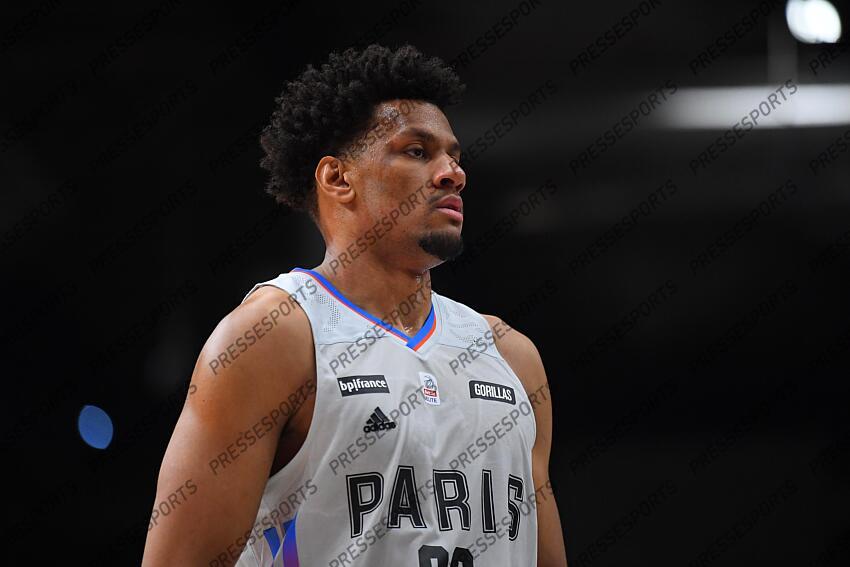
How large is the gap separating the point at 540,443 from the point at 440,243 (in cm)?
44

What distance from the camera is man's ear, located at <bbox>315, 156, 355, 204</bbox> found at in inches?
64.0

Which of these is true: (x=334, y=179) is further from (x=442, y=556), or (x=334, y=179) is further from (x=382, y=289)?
(x=442, y=556)

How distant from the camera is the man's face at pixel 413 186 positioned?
1562 millimetres

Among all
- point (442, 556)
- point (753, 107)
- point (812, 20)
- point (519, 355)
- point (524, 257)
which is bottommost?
point (442, 556)

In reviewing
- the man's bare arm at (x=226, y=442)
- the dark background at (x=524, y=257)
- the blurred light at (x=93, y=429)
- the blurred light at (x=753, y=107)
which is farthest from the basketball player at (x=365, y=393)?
the blurred light at (x=753, y=107)

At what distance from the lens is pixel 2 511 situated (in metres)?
2.64

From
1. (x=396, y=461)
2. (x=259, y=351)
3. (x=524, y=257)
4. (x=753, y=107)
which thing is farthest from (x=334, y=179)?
(x=753, y=107)

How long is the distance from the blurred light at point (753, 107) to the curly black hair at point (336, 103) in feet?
4.93

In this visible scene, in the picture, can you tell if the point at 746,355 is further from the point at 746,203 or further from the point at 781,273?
the point at 746,203

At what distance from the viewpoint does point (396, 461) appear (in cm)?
138

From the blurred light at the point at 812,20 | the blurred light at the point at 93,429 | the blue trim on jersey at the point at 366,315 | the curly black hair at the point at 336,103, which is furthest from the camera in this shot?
the blurred light at the point at 812,20

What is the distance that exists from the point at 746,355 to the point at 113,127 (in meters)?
2.20

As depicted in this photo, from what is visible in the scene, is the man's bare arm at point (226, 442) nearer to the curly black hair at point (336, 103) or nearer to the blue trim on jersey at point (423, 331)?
the blue trim on jersey at point (423, 331)

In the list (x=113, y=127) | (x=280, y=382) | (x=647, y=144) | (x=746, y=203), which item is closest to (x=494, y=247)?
(x=647, y=144)
